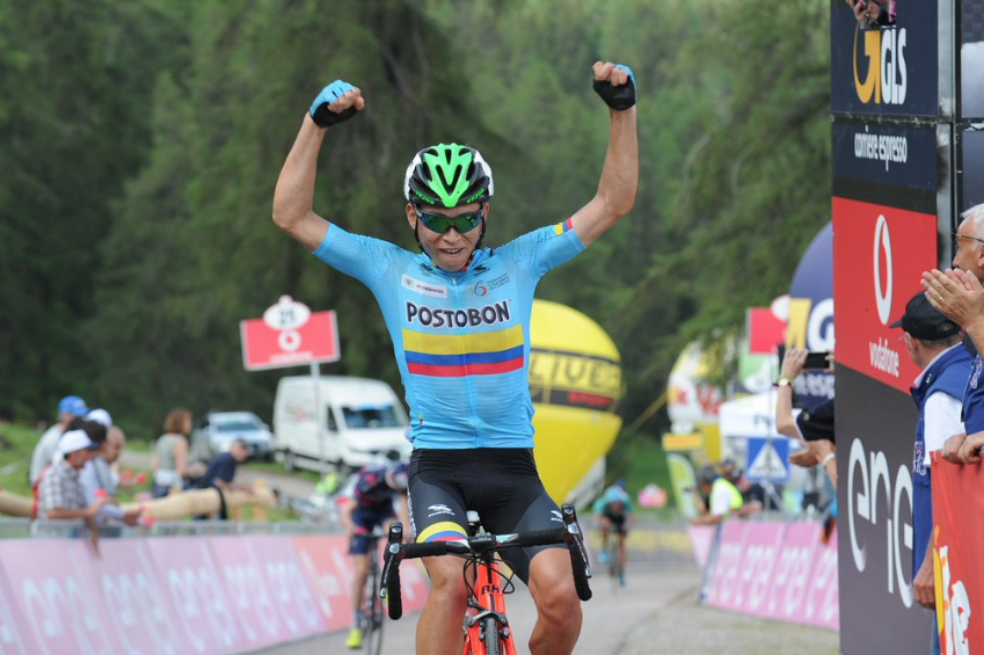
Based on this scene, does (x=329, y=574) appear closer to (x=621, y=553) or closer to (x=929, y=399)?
(x=621, y=553)

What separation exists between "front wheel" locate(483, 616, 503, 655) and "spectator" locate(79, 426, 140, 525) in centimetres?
696

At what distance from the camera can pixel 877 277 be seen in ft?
27.6

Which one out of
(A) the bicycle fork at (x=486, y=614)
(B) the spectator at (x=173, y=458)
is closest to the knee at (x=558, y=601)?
(A) the bicycle fork at (x=486, y=614)

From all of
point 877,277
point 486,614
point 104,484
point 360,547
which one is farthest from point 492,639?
point 360,547

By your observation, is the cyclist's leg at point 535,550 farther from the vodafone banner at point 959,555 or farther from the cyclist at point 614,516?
the cyclist at point 614,516

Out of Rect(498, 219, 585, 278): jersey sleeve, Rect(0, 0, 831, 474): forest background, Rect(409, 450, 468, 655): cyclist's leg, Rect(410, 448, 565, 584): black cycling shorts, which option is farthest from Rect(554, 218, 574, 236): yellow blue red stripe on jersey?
Rect(0, 0, 831, 474): forest background

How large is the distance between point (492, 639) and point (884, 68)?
3433 millimetres

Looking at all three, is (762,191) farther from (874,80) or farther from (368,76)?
(874,80)

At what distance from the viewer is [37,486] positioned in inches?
512

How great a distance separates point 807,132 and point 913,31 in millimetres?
34816

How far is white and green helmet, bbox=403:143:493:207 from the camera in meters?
6.37

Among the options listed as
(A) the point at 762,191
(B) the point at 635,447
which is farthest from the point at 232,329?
(A) the point at 762,191

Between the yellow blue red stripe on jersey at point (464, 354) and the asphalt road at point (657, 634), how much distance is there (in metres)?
7.23

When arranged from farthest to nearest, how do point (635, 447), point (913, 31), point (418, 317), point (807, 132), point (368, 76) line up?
1. point (635, 447)
2. point (368, 76)
3. point (807, 132)
4. point (913, 31)
5. point (418, 317)
